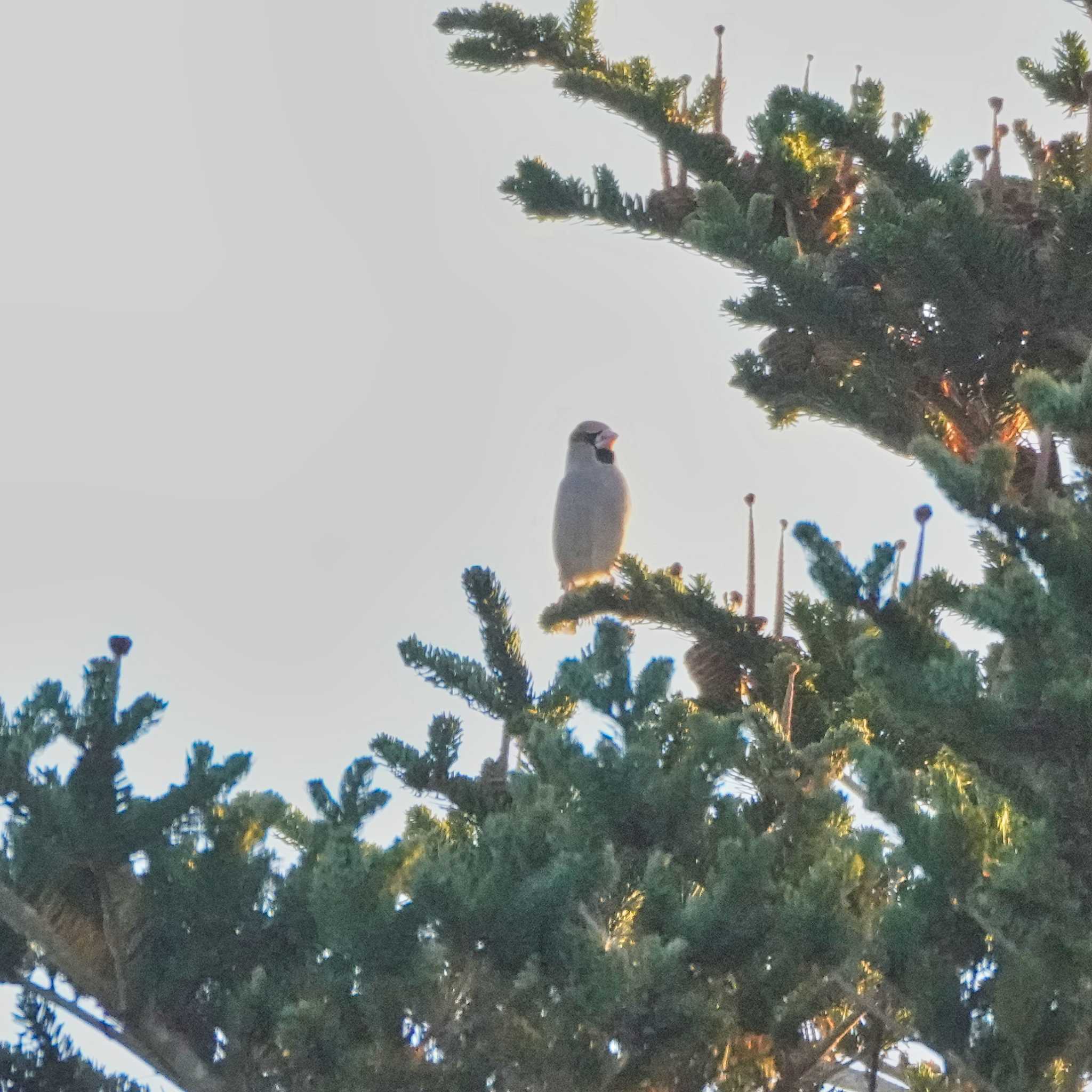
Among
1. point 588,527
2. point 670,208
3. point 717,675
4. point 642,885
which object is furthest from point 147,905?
point 588,527

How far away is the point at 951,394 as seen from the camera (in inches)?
153

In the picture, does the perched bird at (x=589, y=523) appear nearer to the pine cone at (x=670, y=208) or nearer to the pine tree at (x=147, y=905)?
the pine cone at (x=670, y=208)

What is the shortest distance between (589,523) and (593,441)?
2.96ft

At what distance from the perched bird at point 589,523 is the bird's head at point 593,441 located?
37 cm

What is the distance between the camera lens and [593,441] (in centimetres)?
846

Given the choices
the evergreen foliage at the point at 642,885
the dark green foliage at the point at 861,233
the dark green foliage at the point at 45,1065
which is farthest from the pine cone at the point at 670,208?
the dark green foliage at the point at 45,1065

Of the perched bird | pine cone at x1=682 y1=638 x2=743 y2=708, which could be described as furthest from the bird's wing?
pine cone at x1=682 y1=638 x2=743 y2=708

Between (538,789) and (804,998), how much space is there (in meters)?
0.48

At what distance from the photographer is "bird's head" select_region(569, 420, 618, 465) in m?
8.31

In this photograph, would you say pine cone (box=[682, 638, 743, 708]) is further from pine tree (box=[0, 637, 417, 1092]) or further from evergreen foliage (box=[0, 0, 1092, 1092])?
pine tree (box=[0, 637, 417, 1092])

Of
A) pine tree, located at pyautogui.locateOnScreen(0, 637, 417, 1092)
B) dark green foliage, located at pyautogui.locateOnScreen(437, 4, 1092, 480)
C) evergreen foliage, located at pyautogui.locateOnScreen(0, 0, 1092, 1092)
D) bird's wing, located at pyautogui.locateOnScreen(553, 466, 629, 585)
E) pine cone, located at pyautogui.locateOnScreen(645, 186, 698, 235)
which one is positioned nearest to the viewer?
evergreen foliage, located at pyautogui.locateOnScreen(0, 0, 1092, 1092)

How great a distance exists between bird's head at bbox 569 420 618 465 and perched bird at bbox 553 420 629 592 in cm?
37

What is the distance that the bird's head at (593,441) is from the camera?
831 cm

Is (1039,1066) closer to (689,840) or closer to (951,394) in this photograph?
(689,840)
